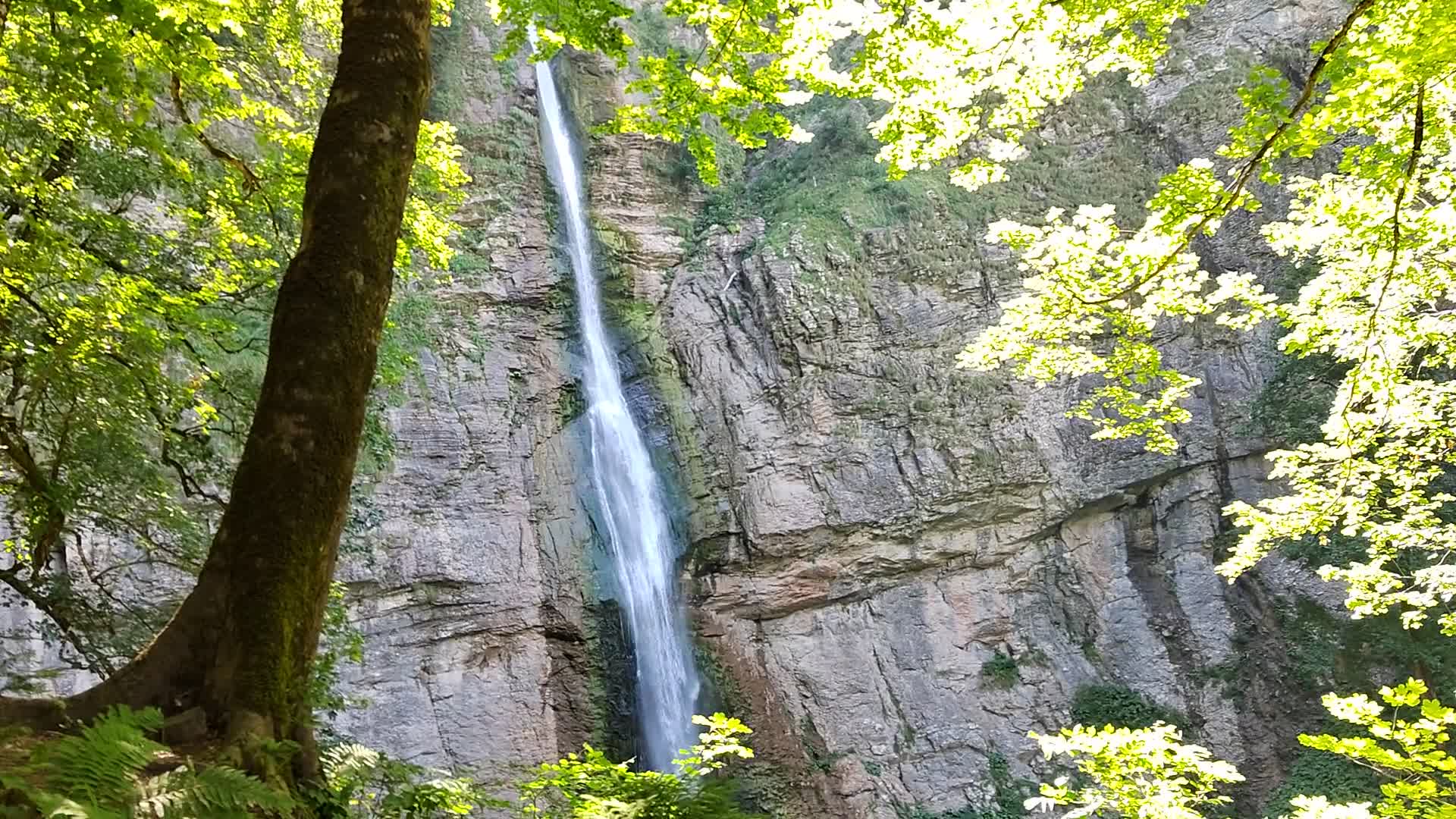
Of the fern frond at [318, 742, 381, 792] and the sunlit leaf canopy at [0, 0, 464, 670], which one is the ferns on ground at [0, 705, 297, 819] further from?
the sunlit leaf canopy at [0, 0, 464, 670]

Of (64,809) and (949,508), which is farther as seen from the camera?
(949,508)

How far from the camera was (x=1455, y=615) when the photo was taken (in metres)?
6.63

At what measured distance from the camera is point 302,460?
2.89 metres

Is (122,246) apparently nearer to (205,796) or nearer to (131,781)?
(131,781)

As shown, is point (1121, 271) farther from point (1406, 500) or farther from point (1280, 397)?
point (1280, 397)

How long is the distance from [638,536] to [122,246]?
10.1 meters

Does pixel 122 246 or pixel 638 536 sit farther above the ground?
pixel 122 246

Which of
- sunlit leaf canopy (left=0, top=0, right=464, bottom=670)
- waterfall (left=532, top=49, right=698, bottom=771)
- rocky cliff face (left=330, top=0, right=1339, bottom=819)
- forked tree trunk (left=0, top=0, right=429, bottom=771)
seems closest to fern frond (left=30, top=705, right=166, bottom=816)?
forked tree trunk (left=0, top=0, right=429, bottom=771)

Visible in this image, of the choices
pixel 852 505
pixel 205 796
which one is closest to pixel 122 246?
pixel 205 796

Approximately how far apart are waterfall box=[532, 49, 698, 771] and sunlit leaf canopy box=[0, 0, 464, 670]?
842 cm

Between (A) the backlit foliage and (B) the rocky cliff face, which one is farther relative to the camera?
(B) the rocky cliff face

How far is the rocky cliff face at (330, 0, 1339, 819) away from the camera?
46.1 ft

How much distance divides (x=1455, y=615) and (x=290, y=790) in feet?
26.0

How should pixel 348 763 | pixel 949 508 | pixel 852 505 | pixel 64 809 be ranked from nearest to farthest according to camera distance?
pixel 64 809 → pixel 348 763 → pixel 949 508 → pixel 852 505
